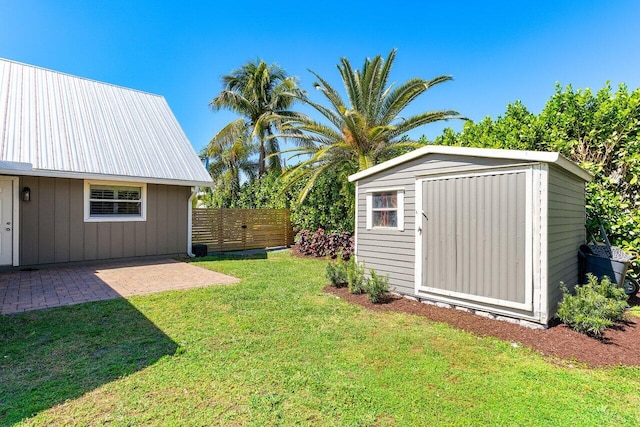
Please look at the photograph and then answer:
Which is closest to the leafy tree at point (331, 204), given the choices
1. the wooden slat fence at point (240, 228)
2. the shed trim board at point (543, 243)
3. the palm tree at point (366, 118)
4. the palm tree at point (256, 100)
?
the palm tree at point (366, 118)

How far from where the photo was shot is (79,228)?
827 cm

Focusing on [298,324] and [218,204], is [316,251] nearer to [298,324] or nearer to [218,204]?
[298,324]

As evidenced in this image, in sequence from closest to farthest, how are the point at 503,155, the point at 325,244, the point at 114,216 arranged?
1. the point at 503,155
2. the point at 114,216
3. the point at 325,244

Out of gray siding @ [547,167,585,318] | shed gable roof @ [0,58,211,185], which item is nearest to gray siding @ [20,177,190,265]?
shed gable roof @ [0,58,211,185]

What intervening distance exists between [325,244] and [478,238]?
6464mm

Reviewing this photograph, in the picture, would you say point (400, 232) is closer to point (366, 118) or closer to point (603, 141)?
point (603, 141)

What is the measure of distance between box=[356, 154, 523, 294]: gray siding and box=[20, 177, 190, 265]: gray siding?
261 inches

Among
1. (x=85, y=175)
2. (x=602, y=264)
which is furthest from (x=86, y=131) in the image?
(x=602, y=264)

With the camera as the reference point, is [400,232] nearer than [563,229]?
No

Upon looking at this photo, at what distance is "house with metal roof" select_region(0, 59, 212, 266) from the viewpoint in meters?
→ 7.55

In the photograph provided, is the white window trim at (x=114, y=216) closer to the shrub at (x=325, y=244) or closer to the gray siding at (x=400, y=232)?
the shrub at (x=325, y=244)

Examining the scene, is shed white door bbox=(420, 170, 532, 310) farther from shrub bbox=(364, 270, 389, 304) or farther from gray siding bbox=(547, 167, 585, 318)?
shrub bbox=(364, 270, 389, 304)

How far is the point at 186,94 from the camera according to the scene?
1722cm

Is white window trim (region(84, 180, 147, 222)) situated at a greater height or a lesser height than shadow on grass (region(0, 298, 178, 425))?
greater
